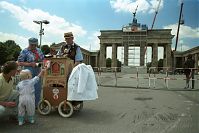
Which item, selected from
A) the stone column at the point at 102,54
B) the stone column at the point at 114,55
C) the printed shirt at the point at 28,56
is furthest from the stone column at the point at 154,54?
the printed shirt at the point at 28,56

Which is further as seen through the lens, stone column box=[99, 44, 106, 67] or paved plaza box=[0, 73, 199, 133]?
stone column box=[99, 44, 106, 67]

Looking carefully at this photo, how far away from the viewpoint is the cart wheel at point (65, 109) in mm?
7012

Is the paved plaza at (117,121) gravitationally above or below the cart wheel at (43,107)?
below

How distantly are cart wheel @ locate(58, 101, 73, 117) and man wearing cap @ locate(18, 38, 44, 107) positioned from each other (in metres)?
0.89

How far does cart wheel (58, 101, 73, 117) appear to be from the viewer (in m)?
7.01

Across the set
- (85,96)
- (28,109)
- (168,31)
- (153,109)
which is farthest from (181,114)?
(168,31)

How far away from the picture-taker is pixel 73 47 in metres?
7.71

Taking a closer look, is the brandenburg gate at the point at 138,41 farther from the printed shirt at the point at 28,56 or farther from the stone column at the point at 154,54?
the printed shirt at the point at 28,56

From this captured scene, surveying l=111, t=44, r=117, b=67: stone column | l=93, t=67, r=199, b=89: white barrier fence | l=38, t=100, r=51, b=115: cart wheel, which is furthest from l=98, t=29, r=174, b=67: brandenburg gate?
l=38, t=100, r=51, b=115: cart wheel

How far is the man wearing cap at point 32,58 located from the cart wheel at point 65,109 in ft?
2.92

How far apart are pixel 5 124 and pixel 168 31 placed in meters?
89.4

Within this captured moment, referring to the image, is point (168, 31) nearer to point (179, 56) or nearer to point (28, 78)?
point (179, 56)

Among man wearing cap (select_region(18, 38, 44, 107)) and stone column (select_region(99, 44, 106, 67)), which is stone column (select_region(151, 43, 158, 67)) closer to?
stone column (select_region(99, 44, 106, 67))

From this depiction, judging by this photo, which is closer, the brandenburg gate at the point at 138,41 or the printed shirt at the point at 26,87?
the printed shirt at the point at 26,87
